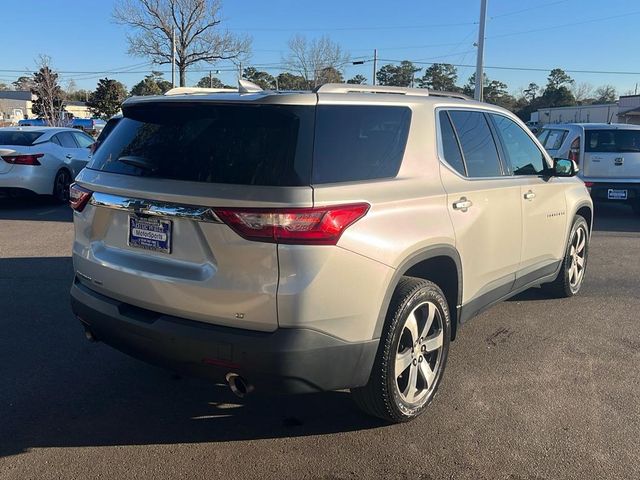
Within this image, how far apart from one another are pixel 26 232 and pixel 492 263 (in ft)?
24.2

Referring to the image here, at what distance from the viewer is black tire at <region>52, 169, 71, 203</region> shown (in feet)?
36.7

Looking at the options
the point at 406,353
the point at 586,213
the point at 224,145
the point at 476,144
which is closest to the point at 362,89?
the point at 224,145

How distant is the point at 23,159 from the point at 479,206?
30.9 feet

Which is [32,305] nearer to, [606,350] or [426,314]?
[426,314]

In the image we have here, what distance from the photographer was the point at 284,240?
2.58m

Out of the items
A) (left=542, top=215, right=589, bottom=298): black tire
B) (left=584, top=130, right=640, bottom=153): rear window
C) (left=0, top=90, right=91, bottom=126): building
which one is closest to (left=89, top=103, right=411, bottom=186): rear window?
(left=542, top=215, right=589, bottom=298): black tire

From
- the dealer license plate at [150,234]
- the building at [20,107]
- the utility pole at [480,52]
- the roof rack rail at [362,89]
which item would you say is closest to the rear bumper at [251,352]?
the dealer license plate at [150,234]

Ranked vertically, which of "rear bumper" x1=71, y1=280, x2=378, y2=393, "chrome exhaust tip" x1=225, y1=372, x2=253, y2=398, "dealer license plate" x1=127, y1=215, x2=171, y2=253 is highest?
"dealer license plate" x1=127, y1=215, x2=171, y2=253

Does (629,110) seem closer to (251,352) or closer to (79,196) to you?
(79,196)

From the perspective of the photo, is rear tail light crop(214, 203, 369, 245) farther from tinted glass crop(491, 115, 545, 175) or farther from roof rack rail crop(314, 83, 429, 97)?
tinted glass crop(491, 115, 545, 175)

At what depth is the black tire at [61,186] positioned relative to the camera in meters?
11.2

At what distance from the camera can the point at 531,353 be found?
4.47 m

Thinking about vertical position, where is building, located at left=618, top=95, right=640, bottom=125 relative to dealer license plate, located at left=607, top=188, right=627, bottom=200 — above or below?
above

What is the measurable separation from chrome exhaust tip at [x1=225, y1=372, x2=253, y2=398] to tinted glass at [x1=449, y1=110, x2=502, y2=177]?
2.04m
